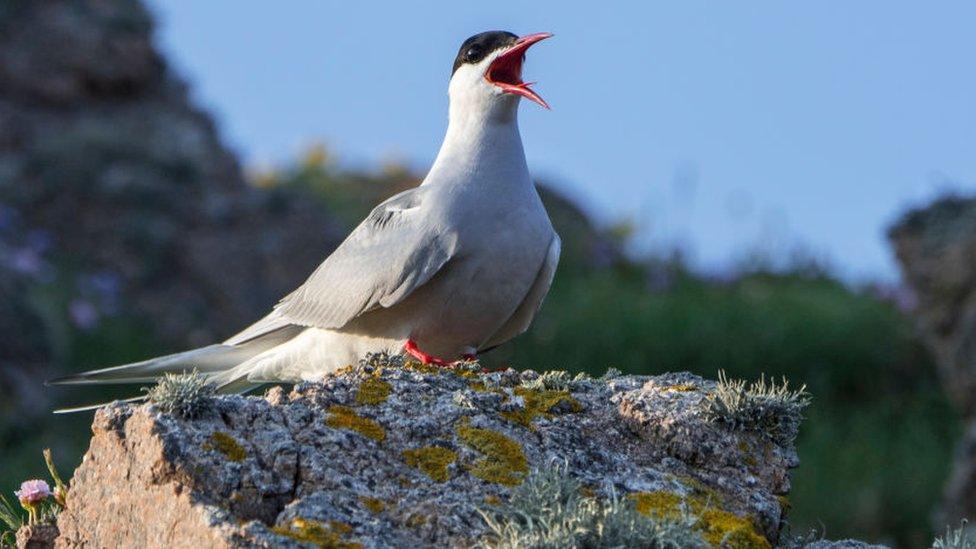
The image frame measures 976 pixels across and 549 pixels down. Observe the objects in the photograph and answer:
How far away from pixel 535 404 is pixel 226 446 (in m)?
0.92

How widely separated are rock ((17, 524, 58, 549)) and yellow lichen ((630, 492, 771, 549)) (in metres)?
1.55

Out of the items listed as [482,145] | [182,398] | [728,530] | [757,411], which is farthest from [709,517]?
[482,145]

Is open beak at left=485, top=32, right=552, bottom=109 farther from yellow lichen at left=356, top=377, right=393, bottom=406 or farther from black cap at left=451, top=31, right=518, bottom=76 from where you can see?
yellow lichen at left=356, top=377, right=393, bottom=406

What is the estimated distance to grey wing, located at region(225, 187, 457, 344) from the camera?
18.9ft

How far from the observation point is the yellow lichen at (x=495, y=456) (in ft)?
13.0

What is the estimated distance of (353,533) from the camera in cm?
367

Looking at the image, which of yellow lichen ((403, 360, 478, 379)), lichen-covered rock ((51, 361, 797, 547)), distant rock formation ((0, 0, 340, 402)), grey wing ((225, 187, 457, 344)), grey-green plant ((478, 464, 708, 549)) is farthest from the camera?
distant rock formation ((0, 0, 340, 402))

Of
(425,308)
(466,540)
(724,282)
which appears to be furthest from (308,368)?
(724,282)

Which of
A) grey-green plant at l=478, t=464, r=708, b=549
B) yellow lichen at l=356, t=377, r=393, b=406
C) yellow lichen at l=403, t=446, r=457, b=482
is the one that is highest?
yellow lichen at l=356, t=377, r=393, b=406

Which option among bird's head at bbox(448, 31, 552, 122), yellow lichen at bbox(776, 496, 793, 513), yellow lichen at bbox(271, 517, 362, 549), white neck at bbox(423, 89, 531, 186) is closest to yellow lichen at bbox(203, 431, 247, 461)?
yellow lichen at bbox(271, 517, 362, 549)

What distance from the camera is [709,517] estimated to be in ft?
13.1

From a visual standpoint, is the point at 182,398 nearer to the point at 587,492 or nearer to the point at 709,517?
the point at 587,492

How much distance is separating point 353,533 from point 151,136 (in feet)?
31.5

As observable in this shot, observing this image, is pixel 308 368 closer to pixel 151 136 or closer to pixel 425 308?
pixel 425 308
